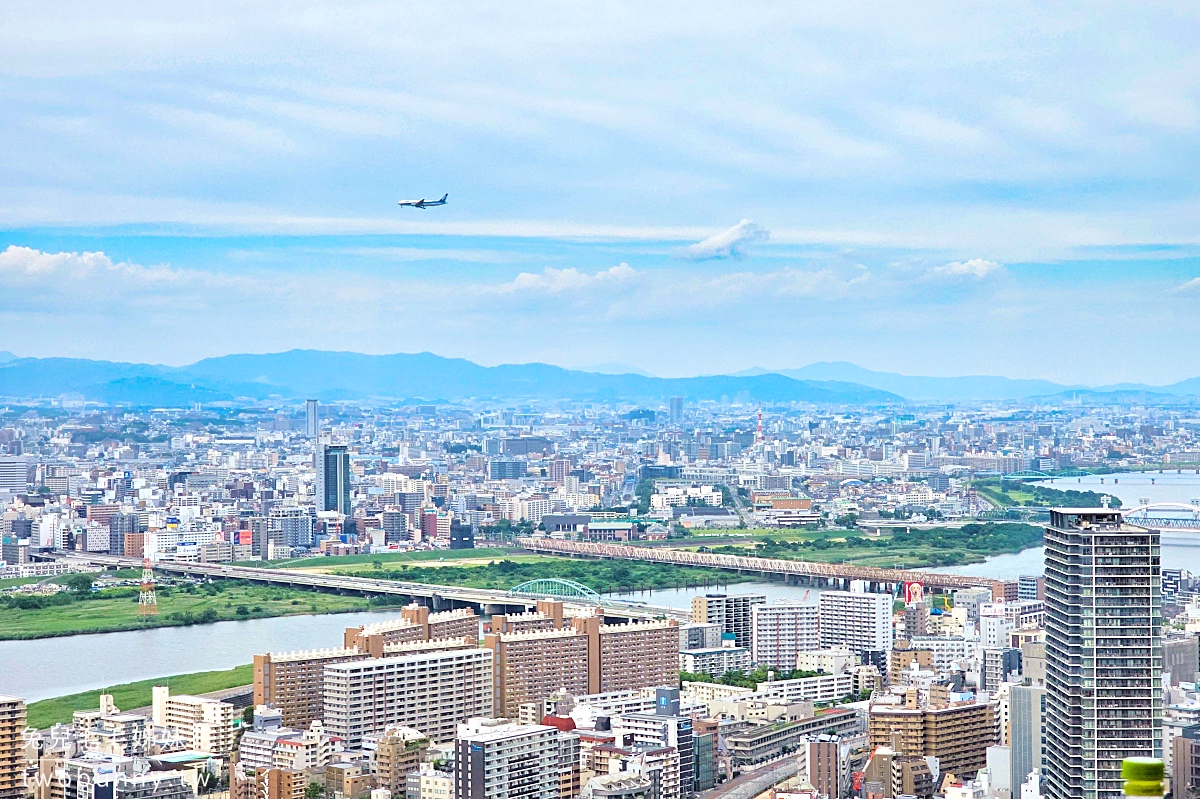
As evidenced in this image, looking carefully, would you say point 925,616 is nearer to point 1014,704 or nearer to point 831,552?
point 1014,704

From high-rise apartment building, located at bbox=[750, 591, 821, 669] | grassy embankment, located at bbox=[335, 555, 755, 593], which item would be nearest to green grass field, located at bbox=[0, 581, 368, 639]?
grassy embankment, located at bbox=[335, 555, 755, 593]

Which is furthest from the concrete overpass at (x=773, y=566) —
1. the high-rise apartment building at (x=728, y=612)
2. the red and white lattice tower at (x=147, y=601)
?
the red and white lattice tower at (x=147, y=601)

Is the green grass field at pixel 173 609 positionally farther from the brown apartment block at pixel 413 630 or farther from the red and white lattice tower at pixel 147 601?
the brown apartment block at pixel 413 630

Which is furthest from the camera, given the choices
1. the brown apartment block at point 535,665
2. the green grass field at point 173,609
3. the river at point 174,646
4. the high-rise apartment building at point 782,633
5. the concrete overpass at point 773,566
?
the concrete overpass at point 773,566

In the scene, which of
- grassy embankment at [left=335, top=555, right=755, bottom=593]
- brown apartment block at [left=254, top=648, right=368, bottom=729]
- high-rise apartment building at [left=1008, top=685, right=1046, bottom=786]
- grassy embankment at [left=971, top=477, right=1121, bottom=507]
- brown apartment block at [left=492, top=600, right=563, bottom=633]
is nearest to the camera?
high-rise apartment building at [left=1008, top=685, right=1046, bottom=786]

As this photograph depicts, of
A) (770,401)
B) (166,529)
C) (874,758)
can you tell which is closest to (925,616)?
(874,758)

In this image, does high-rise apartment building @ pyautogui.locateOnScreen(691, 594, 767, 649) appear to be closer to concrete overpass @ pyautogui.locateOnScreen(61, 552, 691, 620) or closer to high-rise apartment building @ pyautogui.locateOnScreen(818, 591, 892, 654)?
high-rise apartment building @ pyautogui.locateOnScreen(818, 591, 892, 654)

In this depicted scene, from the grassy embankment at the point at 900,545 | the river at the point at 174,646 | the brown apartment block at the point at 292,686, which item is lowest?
the river at the point at 174,646
